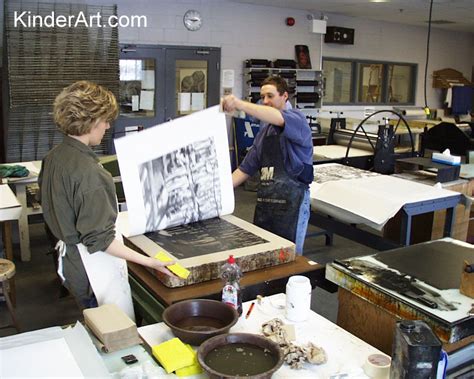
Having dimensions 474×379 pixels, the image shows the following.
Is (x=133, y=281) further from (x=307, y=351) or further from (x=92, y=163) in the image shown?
(x=307, y=351)

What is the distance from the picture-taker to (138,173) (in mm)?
1924

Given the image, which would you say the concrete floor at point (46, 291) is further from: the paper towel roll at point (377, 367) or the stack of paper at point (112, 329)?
the paper towel roll at point (377, 367)

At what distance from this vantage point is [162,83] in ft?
21.5

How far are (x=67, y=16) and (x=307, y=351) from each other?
5249mm

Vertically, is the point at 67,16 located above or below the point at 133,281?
above

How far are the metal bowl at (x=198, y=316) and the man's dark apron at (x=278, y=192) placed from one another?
3.47ft

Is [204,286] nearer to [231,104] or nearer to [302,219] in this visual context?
[231,104]

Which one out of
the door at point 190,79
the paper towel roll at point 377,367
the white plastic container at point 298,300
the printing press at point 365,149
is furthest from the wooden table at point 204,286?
the door at point 190,79

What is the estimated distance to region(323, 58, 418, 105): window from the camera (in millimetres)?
8383

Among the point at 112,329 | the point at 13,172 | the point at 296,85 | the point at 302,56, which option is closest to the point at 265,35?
the point at 302,56

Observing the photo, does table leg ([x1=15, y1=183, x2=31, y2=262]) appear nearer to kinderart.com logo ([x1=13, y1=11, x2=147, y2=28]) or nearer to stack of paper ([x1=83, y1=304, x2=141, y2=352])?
kinderart.com logo ([x1=13, y1=11, x2=147, y2=28])

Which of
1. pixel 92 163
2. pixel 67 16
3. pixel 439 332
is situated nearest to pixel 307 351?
pixel 439 332

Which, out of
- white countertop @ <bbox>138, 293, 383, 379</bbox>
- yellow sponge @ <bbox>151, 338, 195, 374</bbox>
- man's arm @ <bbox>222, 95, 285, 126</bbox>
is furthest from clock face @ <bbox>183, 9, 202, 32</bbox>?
yellow sponge @ <bbox>151, 338, 195, 374</bbox>

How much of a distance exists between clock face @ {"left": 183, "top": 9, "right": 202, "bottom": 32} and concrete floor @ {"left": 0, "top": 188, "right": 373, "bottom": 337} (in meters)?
3.24
